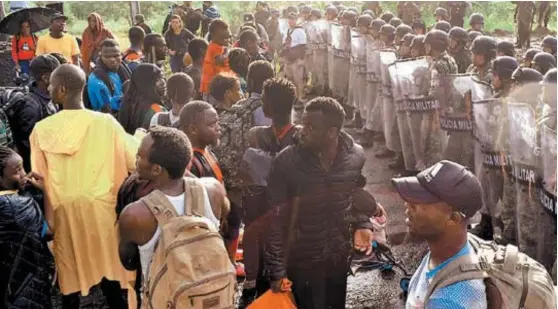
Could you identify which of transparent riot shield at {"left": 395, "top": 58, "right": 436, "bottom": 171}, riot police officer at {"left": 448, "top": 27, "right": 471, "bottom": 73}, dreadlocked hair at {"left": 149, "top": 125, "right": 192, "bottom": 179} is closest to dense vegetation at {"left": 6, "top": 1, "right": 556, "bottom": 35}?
riot police officer at {"left": 448, "top": 27, "right": 471, "bottom": 73}

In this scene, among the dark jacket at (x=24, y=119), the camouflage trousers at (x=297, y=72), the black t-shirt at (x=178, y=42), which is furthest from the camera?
the camouflage trousers at (x=297, y=72)

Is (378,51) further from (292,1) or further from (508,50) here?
(292,1)

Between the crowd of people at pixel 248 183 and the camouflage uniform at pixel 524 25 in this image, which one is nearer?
the crowd of people at pixel 248 183

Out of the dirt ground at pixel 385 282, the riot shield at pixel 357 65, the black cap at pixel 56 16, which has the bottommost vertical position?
the dirt ground at pixel 385 282

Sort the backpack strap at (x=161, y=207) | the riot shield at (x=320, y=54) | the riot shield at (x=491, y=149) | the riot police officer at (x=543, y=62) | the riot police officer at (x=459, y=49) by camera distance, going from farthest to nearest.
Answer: the riot shield at (x=320, y=54), the riot police officer at (x=459, y=49), the riot police officer at (x=543, y=62), the riot shield at (x=491, y=149), the backpack strap at (x=161, y=207)

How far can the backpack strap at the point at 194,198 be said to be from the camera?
9.98 feet

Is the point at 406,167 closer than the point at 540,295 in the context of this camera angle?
No

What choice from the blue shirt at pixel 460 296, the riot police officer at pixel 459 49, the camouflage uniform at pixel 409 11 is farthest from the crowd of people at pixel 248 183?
the camouflage uniform at pixel 409 11

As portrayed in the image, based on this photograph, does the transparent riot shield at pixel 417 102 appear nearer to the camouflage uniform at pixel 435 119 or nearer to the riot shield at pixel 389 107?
the camouflage uniform at pixel 435 119

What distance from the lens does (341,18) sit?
1211 cm

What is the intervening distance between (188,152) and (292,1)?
62.8ft

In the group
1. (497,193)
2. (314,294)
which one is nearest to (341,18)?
(497,193)

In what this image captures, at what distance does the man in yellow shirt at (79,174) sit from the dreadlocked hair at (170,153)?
113 cm

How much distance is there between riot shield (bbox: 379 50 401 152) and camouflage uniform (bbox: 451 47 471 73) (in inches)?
37.8
